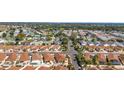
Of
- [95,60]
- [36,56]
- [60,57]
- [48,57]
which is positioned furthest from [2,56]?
[95,60]

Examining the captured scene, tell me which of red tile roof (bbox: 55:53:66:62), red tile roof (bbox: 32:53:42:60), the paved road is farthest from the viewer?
red tile roof (bbox: 32:53:42:60)

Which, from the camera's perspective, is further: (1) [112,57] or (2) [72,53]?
(2) [72,53]

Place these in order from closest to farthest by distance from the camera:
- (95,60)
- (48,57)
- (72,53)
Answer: (95,60) → (48,57) → (72,53)

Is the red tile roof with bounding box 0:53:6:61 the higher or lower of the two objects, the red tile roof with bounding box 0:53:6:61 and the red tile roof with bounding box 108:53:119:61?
the lower

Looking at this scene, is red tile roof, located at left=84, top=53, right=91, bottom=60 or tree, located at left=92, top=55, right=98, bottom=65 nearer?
tree, located at left=92, top=55, right=98, bottom=65

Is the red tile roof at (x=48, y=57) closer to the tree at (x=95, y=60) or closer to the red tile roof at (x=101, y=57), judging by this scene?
the tree at (x=95, y=60)

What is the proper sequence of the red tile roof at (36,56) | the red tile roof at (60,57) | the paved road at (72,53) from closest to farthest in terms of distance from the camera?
the paved road at (72,53) → the red tile roof at (60,57) → the red tile roof at (36,56)

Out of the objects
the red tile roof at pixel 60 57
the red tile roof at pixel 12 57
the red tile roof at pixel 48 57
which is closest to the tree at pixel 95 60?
the red tile roof at pixel 60 57

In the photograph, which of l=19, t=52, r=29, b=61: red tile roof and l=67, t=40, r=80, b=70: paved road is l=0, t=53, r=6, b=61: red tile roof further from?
l=67, t=40, r=80, b=70: paved road

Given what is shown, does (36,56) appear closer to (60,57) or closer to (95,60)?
(60,57)

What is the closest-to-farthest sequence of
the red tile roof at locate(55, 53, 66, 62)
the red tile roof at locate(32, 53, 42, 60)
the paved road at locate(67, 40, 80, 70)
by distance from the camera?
the paved road at locate(67, 40, 80, 70) → the red tile roof at locate(55, 53, 66, 62) → the red tile roof at locate(32, 53, 42, 60)

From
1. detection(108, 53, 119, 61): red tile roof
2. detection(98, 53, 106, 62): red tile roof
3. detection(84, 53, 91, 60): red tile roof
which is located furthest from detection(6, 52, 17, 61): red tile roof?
detection(108, 53, 119, 61): red tile roof
